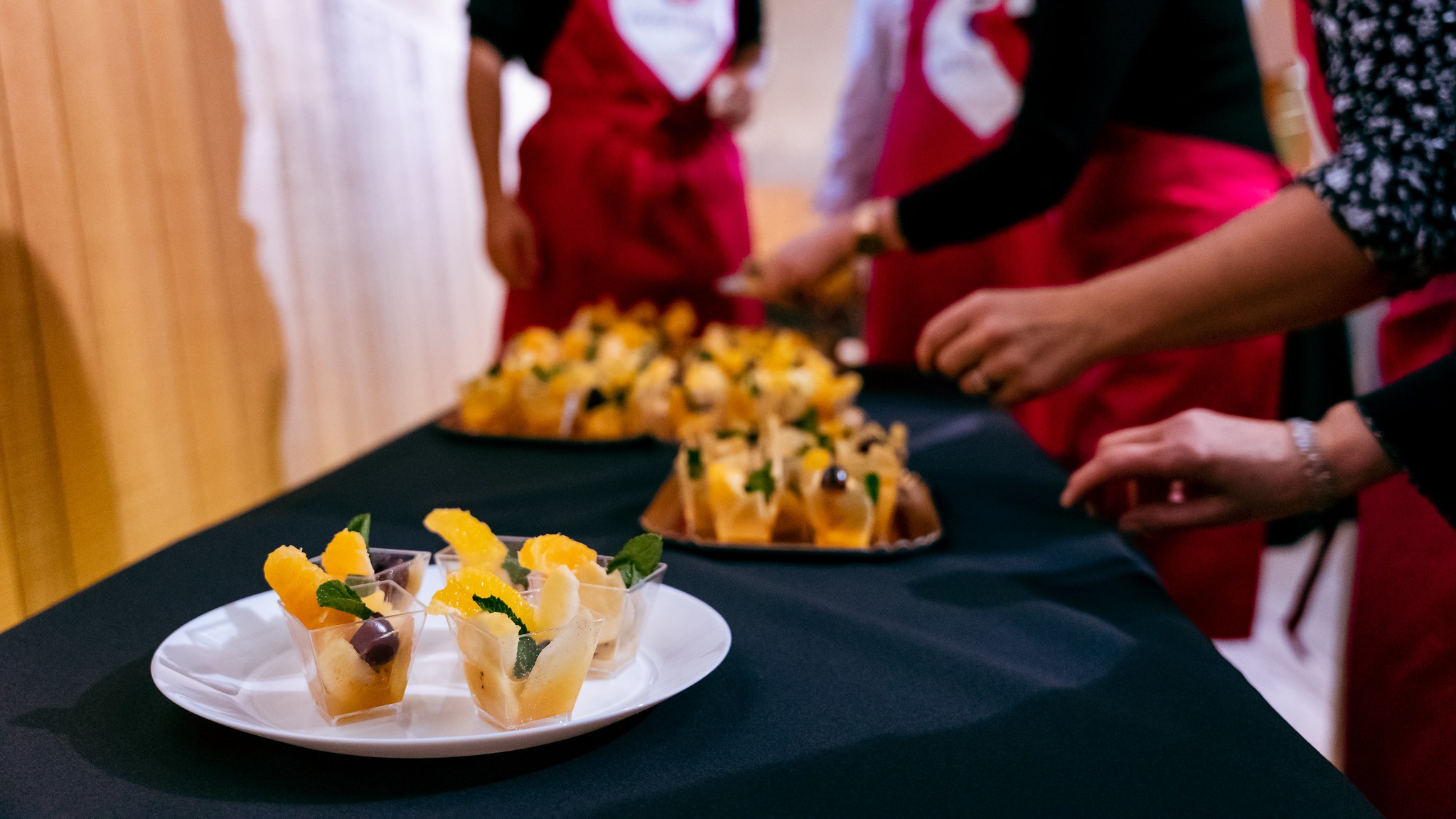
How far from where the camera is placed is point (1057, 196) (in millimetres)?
1276

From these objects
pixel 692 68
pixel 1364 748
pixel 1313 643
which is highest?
pixel 692 68

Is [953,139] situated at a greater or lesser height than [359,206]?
greater

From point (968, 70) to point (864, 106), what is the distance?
75cm

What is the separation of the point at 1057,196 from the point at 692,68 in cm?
91

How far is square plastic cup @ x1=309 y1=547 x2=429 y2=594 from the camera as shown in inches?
23.1

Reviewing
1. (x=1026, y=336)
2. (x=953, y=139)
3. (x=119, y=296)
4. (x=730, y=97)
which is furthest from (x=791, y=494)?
(x=730, y=97)

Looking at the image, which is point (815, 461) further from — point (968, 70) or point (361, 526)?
point (968, 70)

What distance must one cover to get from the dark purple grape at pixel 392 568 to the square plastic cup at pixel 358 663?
34 millimetres

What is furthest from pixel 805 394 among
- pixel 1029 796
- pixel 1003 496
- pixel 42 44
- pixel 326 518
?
pixel 42 44

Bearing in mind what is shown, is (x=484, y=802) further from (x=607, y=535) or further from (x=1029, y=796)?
(x=607, y=535)

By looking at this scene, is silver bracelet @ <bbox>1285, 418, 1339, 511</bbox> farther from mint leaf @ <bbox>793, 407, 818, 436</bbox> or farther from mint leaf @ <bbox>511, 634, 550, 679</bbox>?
mint leaf @ <bbox>511, 634, 550, 679</bbox>

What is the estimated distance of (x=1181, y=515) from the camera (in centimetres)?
82

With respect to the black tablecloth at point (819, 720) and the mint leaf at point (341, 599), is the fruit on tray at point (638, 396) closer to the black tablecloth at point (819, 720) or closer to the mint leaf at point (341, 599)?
the black tablecloth at point (819, 720)

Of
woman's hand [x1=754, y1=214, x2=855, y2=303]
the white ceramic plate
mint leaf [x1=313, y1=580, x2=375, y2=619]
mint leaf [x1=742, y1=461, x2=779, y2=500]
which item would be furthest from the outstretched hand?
woman's hand [x1=754, y1=214, x2=855, y2=303]
